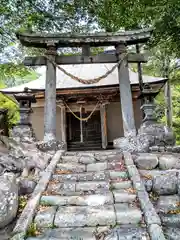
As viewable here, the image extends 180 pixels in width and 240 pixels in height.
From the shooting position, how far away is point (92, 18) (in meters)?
11.5

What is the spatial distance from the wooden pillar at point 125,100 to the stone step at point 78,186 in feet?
10.2

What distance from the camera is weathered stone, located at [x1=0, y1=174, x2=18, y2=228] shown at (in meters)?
3.73

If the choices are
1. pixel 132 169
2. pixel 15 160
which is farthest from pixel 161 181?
pixel 15 160

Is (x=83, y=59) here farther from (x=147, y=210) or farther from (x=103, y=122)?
(x=147, y=210)

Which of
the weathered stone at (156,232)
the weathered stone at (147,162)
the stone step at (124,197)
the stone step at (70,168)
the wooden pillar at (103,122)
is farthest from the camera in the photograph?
the wooden pillar at (103,122)

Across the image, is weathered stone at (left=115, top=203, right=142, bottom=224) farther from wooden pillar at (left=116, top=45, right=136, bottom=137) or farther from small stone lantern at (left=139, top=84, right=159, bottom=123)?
small stone lantern at (left=139, top=84, right=159, bottom=123)

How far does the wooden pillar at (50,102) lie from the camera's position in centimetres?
781

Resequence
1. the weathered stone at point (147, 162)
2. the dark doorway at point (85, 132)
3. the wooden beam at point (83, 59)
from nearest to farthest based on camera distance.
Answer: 1. the weathered stone at point (147, 162)
2. the wooden beam at point (83, 59)
3. the dark doorway at point (85, 132)

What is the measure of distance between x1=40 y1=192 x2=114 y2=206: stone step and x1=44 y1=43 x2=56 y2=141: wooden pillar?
3.43m

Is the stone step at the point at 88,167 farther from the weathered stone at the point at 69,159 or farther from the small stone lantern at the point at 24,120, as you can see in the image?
the small stone lantern at the point at 24,120

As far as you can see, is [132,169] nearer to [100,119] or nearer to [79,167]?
[79,167]

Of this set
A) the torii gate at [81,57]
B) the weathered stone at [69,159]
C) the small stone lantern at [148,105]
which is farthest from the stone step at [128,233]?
the small stone lantern at [148,105]

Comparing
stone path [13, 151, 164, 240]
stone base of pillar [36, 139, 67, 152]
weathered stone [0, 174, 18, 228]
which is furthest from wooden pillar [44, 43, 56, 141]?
weathered stone [0, 174, 18, 228]

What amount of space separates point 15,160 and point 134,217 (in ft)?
10.6
